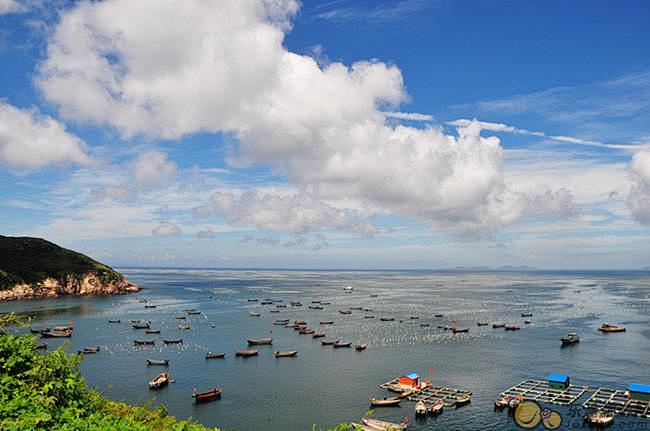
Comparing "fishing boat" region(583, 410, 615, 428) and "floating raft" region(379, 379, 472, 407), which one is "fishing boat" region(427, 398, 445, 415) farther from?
"fishing boat" region(583, 410, 615, 428)

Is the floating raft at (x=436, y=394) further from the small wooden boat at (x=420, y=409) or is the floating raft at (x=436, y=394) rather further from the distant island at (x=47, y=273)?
the distant island at (x=47, y=273)

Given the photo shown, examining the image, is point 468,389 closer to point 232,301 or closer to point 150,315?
point 150,315

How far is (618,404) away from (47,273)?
176m

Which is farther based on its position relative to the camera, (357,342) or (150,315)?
(150,315)

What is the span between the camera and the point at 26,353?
18.6 m

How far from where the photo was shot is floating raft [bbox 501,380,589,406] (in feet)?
172

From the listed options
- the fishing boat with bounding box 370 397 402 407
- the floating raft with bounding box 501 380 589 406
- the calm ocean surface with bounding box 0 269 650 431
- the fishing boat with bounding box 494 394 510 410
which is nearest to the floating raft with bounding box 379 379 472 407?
the calm ocean surface with bounding box 0 269 650 431

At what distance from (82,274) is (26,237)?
36.3 meters

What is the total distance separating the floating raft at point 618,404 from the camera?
1912 inches

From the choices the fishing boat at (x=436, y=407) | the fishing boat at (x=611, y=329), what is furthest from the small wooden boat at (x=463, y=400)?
the fishing boat at (x=611, y=329)

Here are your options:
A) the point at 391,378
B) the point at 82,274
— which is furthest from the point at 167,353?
the point at 82,274

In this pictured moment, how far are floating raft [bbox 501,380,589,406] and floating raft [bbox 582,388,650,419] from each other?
5.47ft

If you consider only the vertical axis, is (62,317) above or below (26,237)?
below

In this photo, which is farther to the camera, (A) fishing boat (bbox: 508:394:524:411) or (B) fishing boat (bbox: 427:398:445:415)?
(A) fishing boat (bbox: 508:394:524:411)
